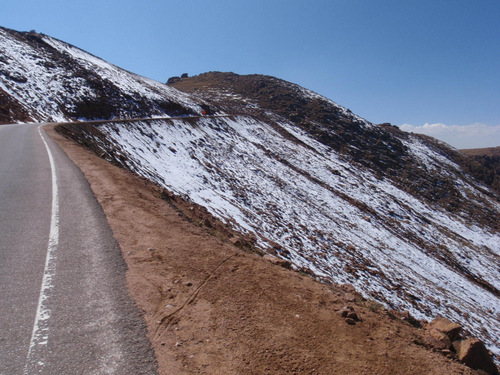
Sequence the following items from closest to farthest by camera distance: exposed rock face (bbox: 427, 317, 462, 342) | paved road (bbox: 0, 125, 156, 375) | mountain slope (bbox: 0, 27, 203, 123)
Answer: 1. paved road (bbox: 0, 125, 156, 375)
2. exposed rock face (bbox: 427, 317, 462, 342)
3. mountain slope (bbox: 0, 27, 203, 123)

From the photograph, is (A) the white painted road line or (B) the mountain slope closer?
(A) the white painted road line

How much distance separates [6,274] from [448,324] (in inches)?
275

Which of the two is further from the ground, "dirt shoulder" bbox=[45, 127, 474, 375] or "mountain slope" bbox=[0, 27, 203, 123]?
"mountain slope" bbox=[0, 27, 203, 123]

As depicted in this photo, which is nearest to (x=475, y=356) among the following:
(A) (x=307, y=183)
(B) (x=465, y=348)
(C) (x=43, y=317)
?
(B) (x=465, y=348)

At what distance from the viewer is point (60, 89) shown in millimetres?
33625

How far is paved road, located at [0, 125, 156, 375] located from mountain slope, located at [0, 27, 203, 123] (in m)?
23.0

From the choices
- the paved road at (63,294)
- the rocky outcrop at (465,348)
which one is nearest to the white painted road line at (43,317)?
the paved road at (63,294)

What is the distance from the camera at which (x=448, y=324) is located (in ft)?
17.0

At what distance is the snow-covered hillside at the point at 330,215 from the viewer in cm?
1620

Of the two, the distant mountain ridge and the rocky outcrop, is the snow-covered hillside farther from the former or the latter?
the rocky outcrop

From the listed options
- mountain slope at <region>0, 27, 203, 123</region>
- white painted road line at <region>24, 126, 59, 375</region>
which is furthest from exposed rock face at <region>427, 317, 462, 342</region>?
mountain slope at <region>0, 27, 203, 123</region>

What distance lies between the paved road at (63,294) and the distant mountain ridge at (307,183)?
24.7ft

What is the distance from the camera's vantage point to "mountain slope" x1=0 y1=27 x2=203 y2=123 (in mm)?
28750

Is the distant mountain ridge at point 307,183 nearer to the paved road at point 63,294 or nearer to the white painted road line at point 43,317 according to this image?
the paved road at point 63,294
